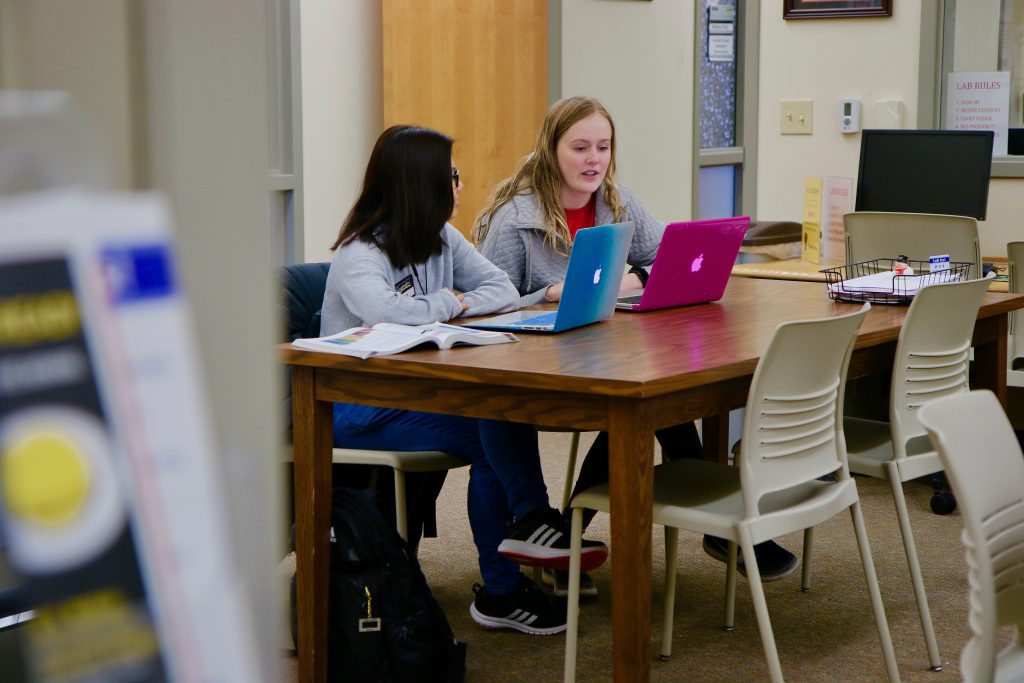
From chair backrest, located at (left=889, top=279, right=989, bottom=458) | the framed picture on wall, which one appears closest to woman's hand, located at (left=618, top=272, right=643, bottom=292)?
chair backrest, located at (left=889, top=279, right=989, bottom=458)

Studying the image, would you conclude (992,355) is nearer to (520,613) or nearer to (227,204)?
(520,613)

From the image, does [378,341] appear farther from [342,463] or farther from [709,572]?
[709,572]

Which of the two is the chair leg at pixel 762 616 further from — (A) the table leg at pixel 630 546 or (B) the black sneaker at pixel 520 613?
(B) the black sneaker at pixel 520 613

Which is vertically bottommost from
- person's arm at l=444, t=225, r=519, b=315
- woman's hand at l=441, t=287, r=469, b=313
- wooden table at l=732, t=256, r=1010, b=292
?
wooden table at l=732, t=256, r=1010, b=292

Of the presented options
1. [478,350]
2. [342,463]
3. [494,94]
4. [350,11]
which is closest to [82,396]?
[478,350]

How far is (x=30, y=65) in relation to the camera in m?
0.34

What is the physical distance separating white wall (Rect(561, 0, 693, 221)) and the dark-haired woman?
2.00 meters

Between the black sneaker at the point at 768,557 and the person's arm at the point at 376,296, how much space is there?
90 centimetres

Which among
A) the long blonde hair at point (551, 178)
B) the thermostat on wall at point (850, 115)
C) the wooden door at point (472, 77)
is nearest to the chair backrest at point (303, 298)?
the long blonde hair at point (551, 178)

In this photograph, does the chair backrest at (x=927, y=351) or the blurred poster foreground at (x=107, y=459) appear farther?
the chair backrest at (x=927, y=351)

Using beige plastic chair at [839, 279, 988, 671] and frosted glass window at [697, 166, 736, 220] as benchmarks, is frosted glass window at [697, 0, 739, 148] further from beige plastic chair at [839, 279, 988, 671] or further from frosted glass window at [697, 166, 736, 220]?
beige plastic chair at [839, 279, 988, 671]

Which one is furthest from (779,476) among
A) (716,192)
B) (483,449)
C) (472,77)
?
(716,192)

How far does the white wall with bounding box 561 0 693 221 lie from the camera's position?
15.7 ft

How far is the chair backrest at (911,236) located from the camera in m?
3.67
